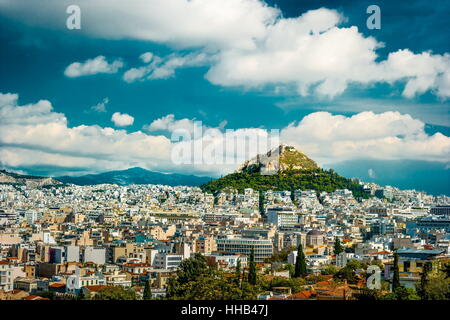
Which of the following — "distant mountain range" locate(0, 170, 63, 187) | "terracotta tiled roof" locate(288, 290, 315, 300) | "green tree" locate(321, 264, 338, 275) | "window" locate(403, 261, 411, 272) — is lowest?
"terracotta tiled roof" locate(288, 290, 315, 300)

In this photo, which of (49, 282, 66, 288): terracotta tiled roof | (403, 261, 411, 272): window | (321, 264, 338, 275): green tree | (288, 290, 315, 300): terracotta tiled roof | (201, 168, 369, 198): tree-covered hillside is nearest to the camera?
(288, 290, 315, 300): terracotta tiled roof

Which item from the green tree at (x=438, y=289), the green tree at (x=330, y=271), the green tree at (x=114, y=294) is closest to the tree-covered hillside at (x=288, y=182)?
the green tree at (x=330, y=271)

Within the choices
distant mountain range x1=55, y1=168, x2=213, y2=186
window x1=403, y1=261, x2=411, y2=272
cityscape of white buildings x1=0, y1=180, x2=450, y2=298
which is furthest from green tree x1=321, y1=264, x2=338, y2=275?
distant mountain range x1=55, y1=168, x2=213, y2=186

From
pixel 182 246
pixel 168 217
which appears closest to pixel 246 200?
pixel 168 217

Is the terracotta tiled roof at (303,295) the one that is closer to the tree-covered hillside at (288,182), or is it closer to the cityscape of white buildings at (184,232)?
the cityscape of white buildings at (184,232)

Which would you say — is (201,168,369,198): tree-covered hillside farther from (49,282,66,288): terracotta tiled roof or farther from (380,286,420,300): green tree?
(380,286,420,300): green tree

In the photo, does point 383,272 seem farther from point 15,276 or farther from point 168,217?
point 168,217

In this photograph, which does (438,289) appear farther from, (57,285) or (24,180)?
(24,180)
